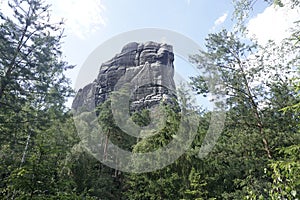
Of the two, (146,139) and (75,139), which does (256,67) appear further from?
(75,139)

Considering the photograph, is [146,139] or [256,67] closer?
[256,67]

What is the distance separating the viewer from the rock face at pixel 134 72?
89.8ft

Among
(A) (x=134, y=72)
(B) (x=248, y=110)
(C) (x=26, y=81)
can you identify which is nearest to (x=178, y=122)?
(B) (x=248, y=110)

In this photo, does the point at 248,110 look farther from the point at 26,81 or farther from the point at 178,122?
the point at 26,81

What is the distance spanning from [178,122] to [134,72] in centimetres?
2042

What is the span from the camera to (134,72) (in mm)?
29719

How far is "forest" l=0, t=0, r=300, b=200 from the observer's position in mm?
5675

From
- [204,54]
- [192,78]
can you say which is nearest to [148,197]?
[192,78]

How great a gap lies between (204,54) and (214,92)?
139 centimetres

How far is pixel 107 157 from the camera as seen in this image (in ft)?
Answer: 45.3

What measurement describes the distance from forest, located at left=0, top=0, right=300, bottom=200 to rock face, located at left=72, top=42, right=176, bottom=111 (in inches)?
620

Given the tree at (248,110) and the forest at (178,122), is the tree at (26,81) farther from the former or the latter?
the tree at (248,110)

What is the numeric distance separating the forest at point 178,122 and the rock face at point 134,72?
15.8 metres

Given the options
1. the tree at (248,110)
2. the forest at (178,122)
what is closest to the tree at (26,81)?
the forest at (178,122)
